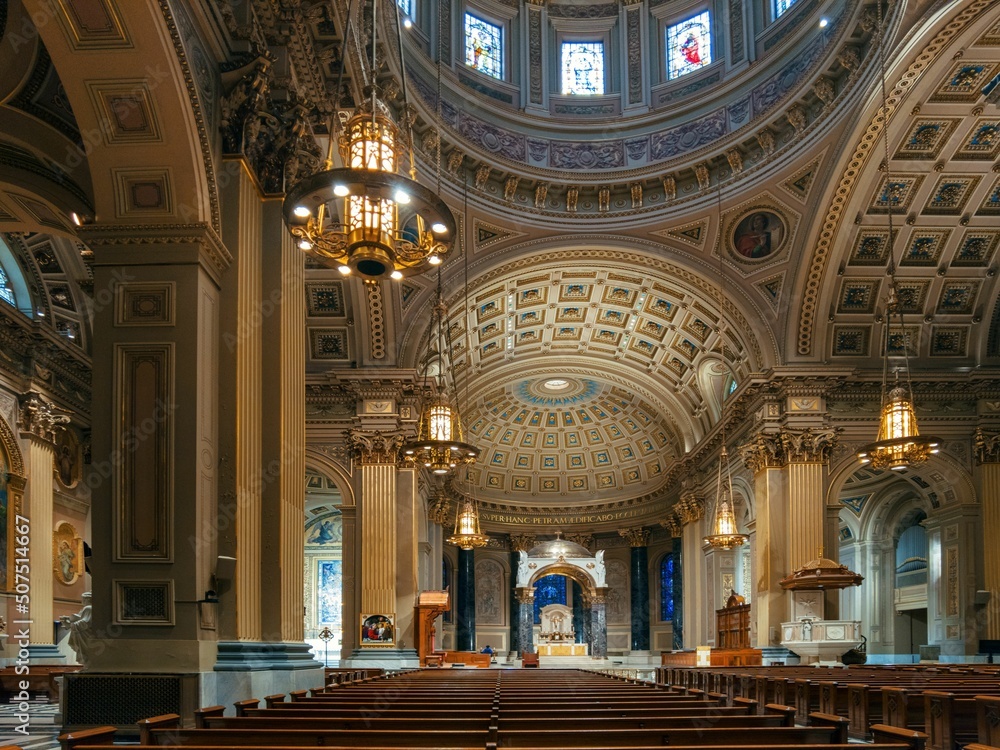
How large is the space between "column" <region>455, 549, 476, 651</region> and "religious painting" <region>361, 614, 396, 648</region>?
553 inches

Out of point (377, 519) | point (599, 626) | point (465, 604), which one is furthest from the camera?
point (599, 626)

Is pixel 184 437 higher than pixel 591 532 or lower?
higher

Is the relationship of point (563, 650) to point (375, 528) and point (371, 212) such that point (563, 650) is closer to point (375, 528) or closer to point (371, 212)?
point (375, 528)

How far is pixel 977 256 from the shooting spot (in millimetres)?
21906

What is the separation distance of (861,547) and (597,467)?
34.5 feet

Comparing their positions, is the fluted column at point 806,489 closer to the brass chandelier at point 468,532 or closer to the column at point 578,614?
the brass chandelier at point 468,532

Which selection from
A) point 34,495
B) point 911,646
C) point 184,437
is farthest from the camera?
point 911,646

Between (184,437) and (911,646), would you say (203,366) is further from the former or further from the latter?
(911,646)

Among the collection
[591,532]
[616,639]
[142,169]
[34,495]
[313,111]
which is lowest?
[616,639]

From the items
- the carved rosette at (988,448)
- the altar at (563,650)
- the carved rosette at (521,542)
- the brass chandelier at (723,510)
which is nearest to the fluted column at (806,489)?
the brass chandelier at (723,510)

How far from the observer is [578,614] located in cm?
3950

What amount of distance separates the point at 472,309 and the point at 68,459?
9905 mm

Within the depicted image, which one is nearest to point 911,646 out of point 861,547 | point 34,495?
point 861,547

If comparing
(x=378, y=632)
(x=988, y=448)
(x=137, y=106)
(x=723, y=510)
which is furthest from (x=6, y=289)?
(x=988, y=448)
